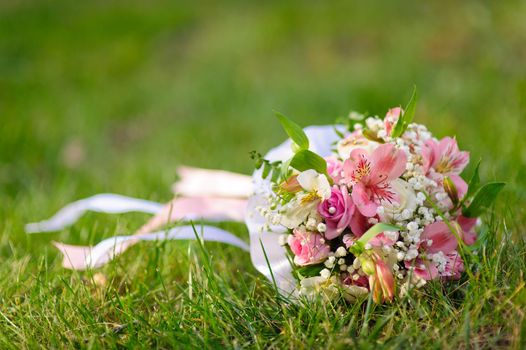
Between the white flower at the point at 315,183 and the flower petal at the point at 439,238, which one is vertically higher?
the white flower at the point at 315,183

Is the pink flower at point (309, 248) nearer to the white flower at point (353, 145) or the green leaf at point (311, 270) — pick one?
the green leaf at point (311, 270)

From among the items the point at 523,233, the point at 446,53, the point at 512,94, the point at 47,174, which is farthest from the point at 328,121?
the point at 523,233

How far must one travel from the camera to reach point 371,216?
1.11 m

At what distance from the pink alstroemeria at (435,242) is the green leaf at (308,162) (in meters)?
0.23

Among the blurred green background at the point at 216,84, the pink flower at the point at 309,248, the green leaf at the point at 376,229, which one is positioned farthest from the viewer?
the blurred green background at the point at 216,84

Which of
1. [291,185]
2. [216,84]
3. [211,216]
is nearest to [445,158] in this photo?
[291,185]

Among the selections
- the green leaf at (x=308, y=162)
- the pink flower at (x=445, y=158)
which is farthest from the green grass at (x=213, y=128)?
the green leaf at (x=308, y=162)

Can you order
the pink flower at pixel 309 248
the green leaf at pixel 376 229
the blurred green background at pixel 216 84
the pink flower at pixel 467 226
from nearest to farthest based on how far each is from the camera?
the green leaf at pixel 376 229 → the pink flower at pixel 309 248 → the pink flower at pixel 467 226 → the blurred green background at pixel 216 84

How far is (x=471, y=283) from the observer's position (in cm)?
110

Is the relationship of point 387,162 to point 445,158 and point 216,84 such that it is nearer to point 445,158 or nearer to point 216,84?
point 445,158

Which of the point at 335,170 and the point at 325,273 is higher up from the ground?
the point at 335,170

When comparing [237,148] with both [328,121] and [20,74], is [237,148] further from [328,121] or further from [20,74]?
[20,74]

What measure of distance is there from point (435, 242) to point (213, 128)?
2155 mm

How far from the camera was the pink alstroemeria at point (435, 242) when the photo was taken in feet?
3.72
